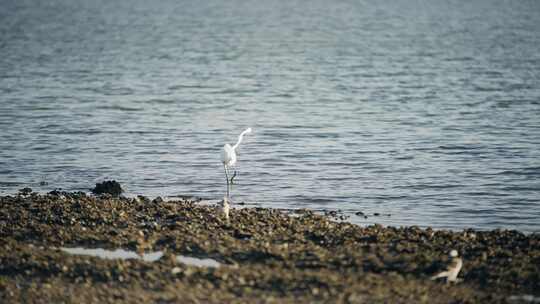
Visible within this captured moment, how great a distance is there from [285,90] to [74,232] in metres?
31.7

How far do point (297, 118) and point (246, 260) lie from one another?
22746 millimetres

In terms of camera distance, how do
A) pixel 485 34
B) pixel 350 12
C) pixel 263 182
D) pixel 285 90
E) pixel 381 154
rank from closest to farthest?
pixel 263 182, pixel 381 154, pixel 285 90, pixel 485 34, pixel 350 12

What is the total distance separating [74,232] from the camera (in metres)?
17.5

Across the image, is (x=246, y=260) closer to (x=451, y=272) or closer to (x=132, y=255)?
(x=132, y=255)

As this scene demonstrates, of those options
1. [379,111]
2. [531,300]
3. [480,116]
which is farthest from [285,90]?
[531,300]

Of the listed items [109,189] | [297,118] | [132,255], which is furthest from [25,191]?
[297,118]

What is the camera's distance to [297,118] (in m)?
38.0

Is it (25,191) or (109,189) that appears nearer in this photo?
(25,191)

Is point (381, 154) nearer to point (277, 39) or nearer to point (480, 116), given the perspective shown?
point (480, 116)

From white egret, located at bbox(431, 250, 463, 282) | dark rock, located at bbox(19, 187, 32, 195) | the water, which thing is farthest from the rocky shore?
the water

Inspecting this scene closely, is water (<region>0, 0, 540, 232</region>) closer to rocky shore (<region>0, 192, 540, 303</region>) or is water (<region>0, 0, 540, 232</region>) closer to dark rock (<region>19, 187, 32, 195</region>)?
dark rock (<region>19, 187, 32, 195</region>)

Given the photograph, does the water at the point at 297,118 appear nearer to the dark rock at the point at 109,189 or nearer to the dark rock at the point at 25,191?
the dark rock at the point at 25,191

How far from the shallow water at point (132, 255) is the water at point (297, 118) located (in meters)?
5.79

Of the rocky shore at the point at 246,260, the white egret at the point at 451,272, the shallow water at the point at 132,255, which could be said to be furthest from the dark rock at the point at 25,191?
the white egret at the point at 451,272
